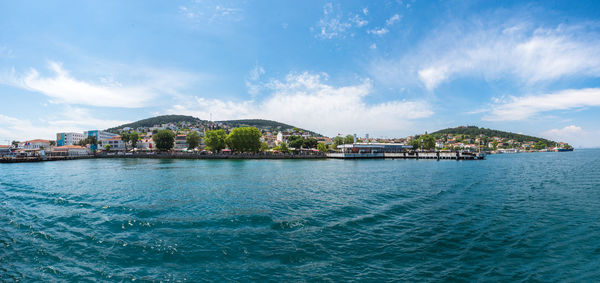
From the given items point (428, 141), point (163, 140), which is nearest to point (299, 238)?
point (163, 140)

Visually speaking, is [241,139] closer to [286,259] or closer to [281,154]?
[281,154]

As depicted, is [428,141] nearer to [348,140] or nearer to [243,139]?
[348,140]

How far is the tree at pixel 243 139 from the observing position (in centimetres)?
7306

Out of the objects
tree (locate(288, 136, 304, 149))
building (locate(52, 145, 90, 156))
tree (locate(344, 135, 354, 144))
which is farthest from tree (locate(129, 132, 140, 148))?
tree (locate(344, 135, 354, 144))

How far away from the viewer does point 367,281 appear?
5.91m

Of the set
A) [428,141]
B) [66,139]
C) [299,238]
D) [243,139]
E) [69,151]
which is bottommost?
[299,238]

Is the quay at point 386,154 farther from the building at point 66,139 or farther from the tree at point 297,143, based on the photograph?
the building at point 66,139

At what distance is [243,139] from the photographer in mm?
73438

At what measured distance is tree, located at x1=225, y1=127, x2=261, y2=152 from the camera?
240 feet

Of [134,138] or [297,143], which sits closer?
[297,143]

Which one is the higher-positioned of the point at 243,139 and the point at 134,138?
the point at 134,138

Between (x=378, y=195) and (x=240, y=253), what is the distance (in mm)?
12000

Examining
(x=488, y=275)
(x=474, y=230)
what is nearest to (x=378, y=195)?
(x=474, y=230)

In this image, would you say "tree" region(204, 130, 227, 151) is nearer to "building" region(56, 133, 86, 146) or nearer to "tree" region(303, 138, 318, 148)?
"tree" region(303, 138, 318, 148)
